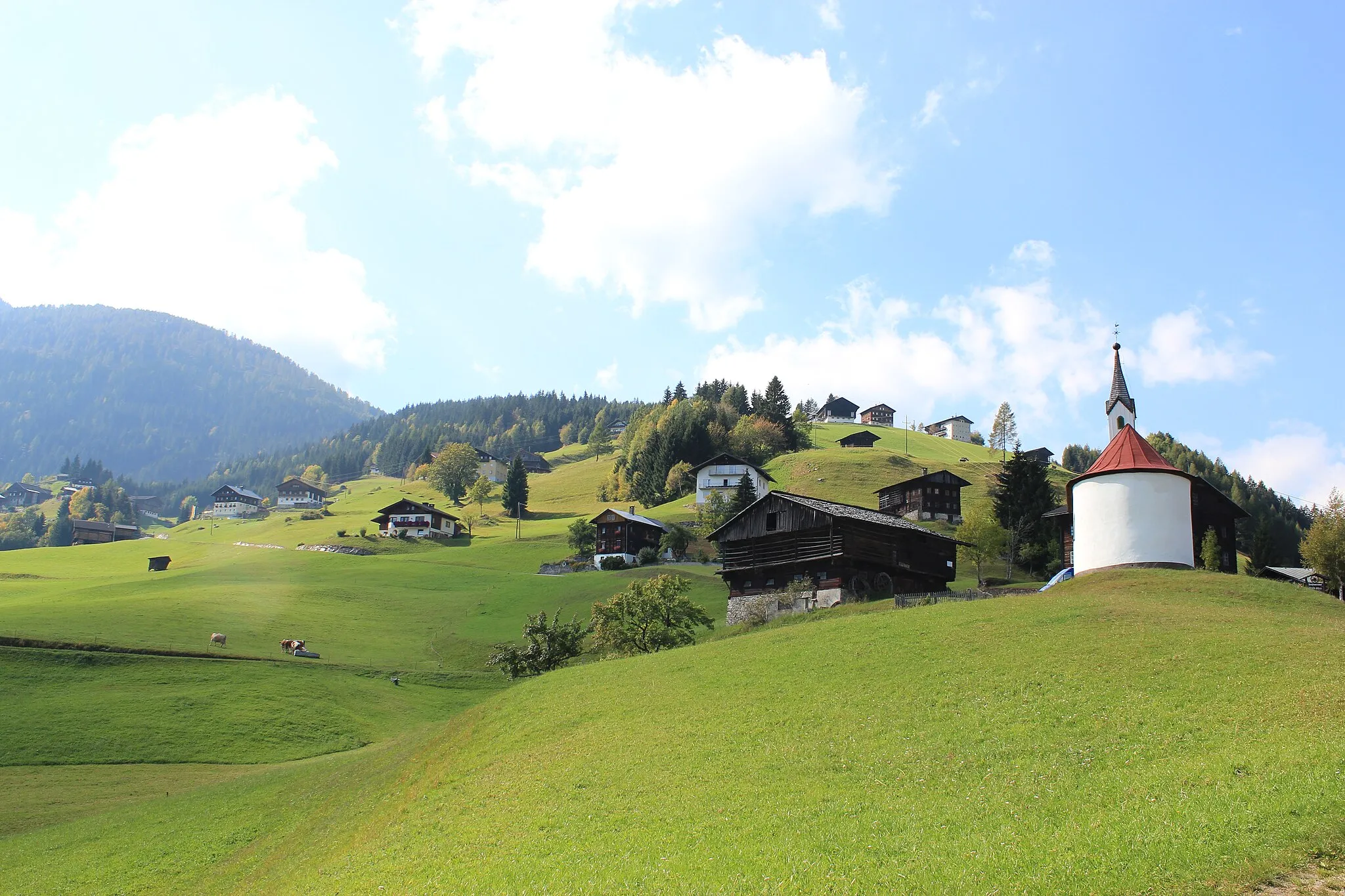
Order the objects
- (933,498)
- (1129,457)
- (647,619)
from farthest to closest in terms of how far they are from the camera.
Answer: (933,498), (647,619), (1129,457)

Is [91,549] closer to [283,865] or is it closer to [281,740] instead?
[281,740]

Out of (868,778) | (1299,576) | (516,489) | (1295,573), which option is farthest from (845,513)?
(516,489)

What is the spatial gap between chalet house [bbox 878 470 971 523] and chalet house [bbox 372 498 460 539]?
211 feet

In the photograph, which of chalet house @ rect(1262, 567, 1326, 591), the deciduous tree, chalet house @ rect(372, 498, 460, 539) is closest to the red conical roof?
the deciduous tree

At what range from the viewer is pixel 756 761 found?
22844 mm

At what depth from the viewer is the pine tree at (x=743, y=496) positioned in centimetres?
10550

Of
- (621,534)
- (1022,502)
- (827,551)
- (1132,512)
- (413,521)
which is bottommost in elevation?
(827,551)

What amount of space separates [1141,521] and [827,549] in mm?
19199

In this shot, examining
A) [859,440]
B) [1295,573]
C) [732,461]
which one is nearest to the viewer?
[1295,573]

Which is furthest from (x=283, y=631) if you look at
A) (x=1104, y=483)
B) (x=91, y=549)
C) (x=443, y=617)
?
(x=91, y=549)

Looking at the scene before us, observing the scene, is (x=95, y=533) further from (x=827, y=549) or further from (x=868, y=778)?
(x=868, y=778)

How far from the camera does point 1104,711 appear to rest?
71.3ft

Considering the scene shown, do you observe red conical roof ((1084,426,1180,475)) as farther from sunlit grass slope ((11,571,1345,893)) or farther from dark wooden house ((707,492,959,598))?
dark wooden house ((707,492,959,598))

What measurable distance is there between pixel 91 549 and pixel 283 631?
80.4 m
